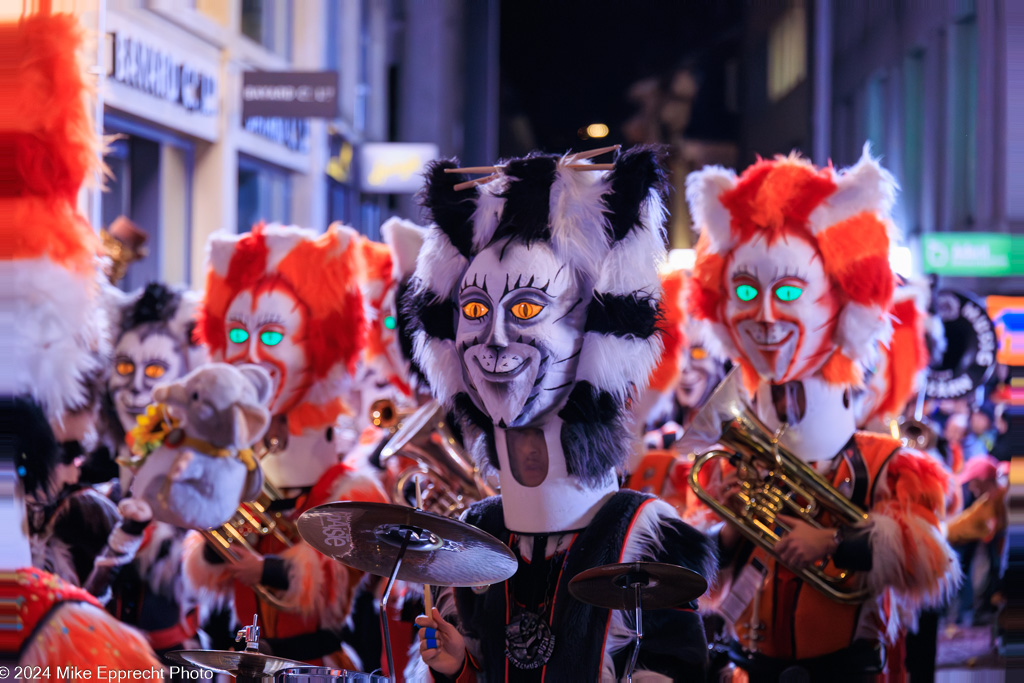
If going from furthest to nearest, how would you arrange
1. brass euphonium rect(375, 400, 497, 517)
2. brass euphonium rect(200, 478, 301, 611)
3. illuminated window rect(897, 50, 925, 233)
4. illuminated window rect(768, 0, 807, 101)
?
illuminated window rect(897, 50, 925, 233), illuminated window rect(768, 0, 807, 101), brass euphonium rect(375, 400, 497, 517), brass euphonium rect(200, 478, 301, 611)

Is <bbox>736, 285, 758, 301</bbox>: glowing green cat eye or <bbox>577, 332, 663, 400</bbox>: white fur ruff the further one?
<bbox>736, 285, 758, 301</bbox>: glowing green cat eye

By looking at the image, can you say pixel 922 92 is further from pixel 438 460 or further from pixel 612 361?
pixel 612 361

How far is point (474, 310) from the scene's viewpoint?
2.51 metres

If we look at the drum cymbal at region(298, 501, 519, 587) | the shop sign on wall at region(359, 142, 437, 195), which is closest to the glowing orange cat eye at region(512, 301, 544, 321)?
the drum cymbal at region(298, 501, 519, 587)

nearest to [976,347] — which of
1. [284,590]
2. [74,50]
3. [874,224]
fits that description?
[874,224]

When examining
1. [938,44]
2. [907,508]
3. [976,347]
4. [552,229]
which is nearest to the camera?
[552,229]

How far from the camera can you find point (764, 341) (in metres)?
3.51

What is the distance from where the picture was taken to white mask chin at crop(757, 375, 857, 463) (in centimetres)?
352

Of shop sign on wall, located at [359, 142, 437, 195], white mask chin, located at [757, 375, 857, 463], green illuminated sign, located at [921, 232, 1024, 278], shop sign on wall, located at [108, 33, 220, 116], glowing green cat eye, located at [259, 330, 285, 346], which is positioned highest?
shop sign on wall, located at [108, 33, 220, 116]

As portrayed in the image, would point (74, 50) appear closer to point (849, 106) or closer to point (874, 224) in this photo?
point (874, 224)

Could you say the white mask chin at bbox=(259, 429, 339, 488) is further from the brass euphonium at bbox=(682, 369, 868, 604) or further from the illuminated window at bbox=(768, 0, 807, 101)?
the illuminated window at bbox=(768, 0, 807, 101)

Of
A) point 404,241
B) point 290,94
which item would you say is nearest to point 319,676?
point 404,241

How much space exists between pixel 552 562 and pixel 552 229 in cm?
77

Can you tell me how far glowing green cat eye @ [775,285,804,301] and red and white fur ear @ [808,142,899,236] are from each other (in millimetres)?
208
